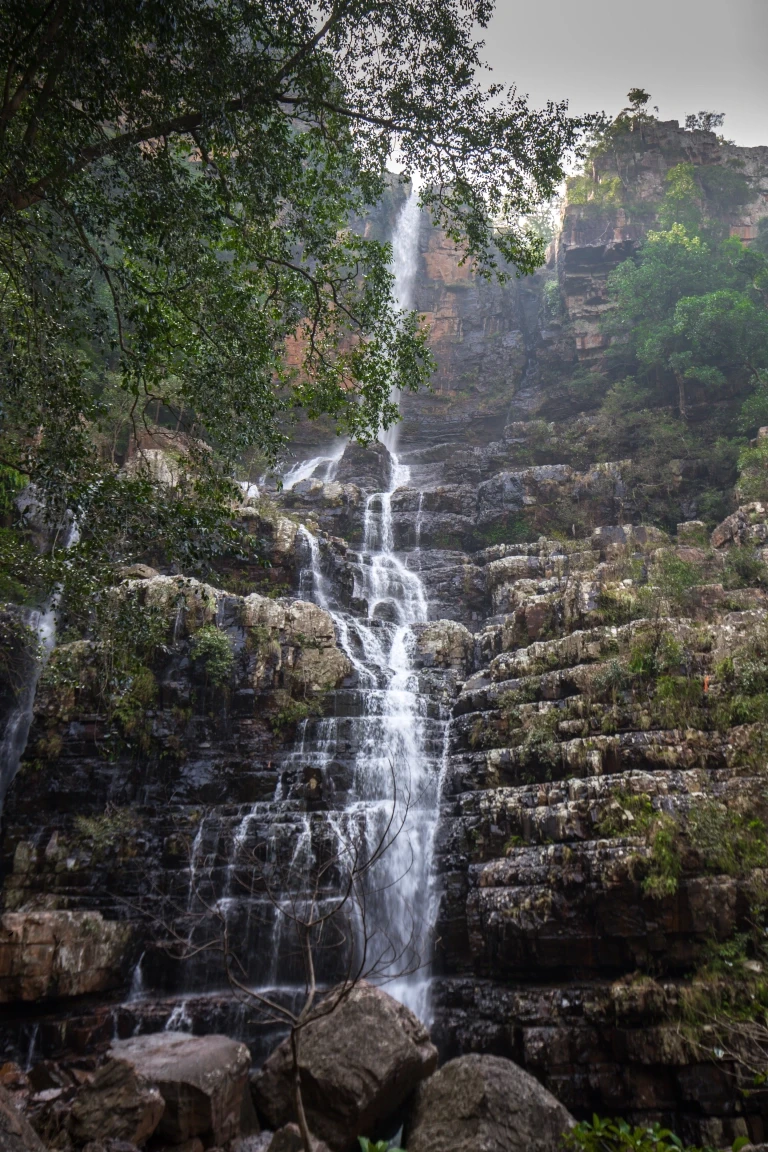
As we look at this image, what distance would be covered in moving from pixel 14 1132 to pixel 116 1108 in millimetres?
1754

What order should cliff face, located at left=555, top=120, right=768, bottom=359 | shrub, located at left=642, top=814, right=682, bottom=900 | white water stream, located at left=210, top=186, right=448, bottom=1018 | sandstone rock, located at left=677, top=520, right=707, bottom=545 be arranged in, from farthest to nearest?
cliff face, located at left=555, top=120, right=768, bottom=359
sandstone rock, located at left=677, top=520, right=707, bottom=545
white water stream, located at left=210, top=186, right=448, bottom=1018
shrub, located at left=642, top=814, right=682, bottom=900

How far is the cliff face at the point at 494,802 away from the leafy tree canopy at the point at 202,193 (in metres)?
2.35

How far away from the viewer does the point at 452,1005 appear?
32.4 ft

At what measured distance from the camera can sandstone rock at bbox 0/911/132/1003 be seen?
31.6 ft

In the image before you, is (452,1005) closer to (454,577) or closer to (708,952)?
(708,952)

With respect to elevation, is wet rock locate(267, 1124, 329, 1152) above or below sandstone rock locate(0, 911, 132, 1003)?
below

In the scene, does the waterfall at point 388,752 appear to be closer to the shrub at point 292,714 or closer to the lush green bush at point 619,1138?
the shrub at point 292,714

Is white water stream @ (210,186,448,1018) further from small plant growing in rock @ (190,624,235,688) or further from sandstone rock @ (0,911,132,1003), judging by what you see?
small plant growing in rock @ (190,624,235,688)

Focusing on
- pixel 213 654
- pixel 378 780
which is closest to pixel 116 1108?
pixel 378 780

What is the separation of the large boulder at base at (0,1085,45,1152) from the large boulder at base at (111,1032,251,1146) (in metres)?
1.87

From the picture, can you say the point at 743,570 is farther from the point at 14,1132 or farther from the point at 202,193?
the point at 14,1132

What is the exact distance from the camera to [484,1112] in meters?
6.34

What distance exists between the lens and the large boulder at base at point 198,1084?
22.2 ft

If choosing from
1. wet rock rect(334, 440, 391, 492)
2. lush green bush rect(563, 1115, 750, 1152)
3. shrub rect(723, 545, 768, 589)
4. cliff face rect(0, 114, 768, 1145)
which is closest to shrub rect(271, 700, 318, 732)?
cliff face rect(0, 114, 768, 1145)
